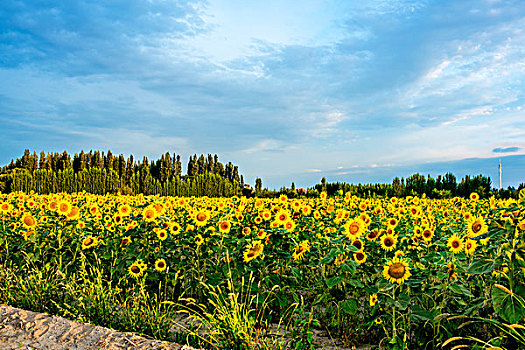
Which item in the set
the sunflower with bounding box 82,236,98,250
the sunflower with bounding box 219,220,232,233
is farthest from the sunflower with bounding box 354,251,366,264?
the sunflower with bounding box 82,236,98,250

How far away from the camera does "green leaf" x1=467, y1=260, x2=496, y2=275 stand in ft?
6.98

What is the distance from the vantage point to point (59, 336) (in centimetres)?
279

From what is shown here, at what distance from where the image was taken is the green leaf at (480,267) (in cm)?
213

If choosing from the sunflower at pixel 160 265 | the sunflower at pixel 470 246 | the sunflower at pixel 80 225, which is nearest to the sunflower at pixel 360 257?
the sunflower at pixel 470 246

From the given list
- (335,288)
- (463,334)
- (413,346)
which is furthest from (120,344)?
(463,334)

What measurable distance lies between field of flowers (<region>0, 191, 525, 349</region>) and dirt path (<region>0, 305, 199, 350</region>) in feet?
0.79

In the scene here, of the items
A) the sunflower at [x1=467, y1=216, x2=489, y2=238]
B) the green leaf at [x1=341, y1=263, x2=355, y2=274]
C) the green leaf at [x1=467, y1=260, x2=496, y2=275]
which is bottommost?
the green leaf at [x1=341, y1=263, x2=355, y2=274]

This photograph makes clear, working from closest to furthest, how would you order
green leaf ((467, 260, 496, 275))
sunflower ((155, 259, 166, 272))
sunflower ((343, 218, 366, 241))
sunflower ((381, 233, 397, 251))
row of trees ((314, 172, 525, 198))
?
green leaf ((467, 260, 496, 275)), sunflower ((343, 218, 366, 241)), sunflower ((381, 233, 397, 251)), sunflower ((155, 259, 166, 272)), row of trees ((314, 172, 525, 198))

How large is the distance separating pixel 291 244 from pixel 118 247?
1.85 metres

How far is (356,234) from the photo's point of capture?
297cm

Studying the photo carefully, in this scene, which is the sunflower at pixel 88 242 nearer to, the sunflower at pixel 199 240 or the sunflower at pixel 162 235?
the sunflower at pixel 162 235

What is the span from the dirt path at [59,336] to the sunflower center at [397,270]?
4.59 feet

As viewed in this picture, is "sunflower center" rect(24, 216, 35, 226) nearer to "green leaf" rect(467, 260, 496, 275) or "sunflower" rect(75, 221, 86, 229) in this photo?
"sunflower" rect(75, 221, 86, 229)

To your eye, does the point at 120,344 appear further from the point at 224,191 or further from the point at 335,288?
the point at 224,191
